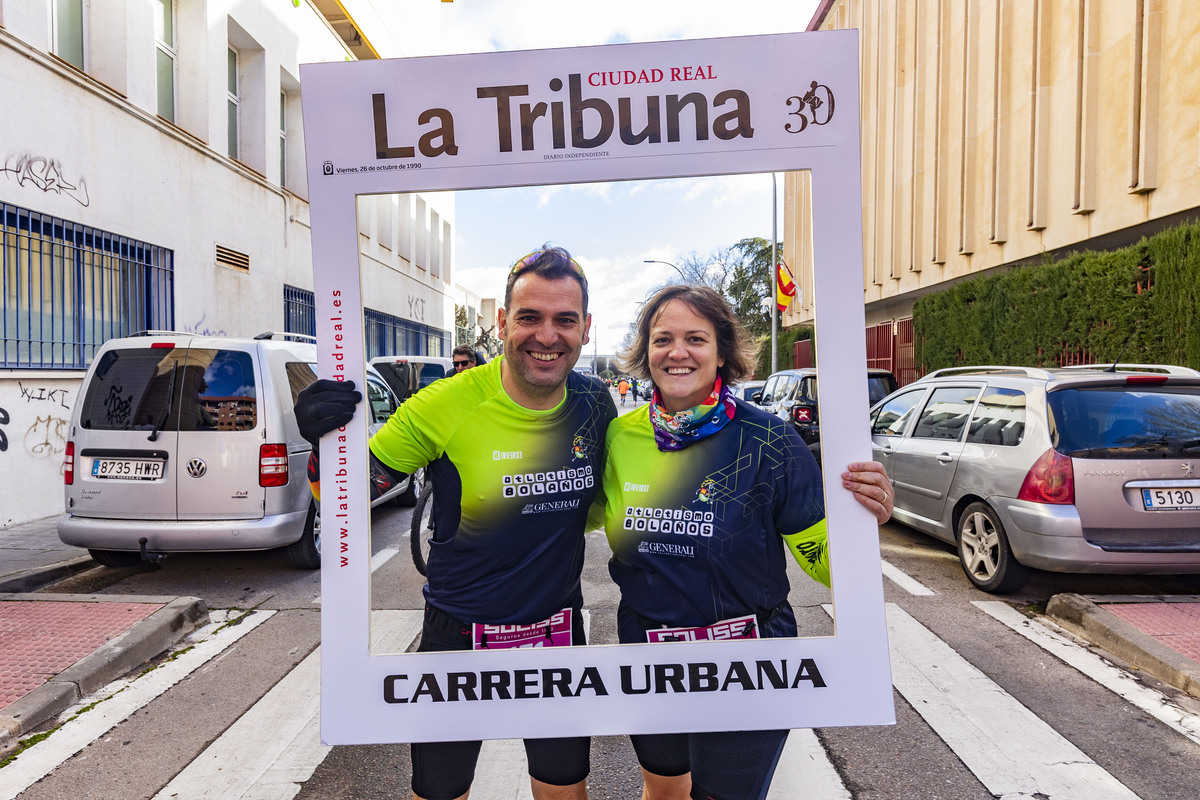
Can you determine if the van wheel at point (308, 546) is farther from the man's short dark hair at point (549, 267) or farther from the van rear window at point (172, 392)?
the man's short dark hair at point (549, 267)

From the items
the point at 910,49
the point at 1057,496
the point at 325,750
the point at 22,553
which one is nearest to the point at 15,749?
the point at 325,750

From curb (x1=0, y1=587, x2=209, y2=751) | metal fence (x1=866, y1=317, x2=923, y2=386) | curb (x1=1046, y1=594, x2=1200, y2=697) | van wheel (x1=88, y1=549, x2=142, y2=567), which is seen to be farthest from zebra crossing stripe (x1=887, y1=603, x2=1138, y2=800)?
metal fence (x1=866, y1=317, x2=923, y2=386)

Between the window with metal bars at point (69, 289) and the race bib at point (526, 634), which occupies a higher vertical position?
the window with metal bars at point (69, 289)

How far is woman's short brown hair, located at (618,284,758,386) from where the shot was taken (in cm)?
181

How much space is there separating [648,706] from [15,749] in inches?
126

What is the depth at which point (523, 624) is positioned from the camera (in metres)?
1.77

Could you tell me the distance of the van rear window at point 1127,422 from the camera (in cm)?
470

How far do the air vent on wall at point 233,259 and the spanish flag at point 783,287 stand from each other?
11319 mm

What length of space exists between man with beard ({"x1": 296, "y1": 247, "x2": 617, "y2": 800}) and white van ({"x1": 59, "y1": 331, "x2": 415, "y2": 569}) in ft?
12.6

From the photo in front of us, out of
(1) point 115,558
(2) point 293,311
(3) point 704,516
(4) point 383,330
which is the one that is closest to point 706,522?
(3) point 704,516

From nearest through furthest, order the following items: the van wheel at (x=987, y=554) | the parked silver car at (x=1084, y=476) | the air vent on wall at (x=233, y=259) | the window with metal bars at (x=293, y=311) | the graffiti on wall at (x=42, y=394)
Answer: the parked silver car at (x=1084, y=476), the van wheel at (x=987, y=554), the graffiti on wall at (x=42, y=394), the air vent on wall at (x=233, y=259), the window with metal bars at (x=293, y=311)

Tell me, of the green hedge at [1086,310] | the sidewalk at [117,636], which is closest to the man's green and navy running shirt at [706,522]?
the sidewalk at [117,636]

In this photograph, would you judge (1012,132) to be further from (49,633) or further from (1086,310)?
(49,633)

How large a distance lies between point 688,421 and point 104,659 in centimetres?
387
